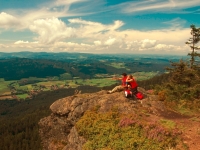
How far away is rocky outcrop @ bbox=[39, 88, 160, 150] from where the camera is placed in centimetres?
1972

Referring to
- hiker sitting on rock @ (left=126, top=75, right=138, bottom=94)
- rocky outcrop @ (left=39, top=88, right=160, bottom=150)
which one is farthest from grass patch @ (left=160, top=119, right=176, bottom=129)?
hiker sitting on rock @ (left=126, top=75, right=138, bottom=94)

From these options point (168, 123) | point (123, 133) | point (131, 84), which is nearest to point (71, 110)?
point (131, 84)

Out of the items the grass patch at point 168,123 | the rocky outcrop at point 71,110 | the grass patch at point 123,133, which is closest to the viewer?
the grass patch at point 123,133

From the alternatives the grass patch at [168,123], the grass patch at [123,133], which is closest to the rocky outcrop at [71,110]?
the grass patch at [123,133]

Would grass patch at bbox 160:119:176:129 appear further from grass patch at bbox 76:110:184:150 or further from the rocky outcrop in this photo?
the rocky outcrop

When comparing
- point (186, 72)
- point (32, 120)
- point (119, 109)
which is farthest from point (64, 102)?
point (32, 120)

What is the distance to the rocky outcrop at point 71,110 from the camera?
19.7m

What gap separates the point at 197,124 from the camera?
16.3 meters

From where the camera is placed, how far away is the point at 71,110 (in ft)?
70.2

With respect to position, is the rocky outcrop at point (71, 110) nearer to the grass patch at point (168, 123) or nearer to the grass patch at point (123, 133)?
the grass patch at point (123, 133)

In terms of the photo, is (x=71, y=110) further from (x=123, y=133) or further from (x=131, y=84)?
(x=123, y=133)

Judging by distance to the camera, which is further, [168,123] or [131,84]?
[131,84]

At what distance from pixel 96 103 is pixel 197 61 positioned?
2368 cm

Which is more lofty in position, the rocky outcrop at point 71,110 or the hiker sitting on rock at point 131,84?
the hiker sitting on rock at point 131,84
